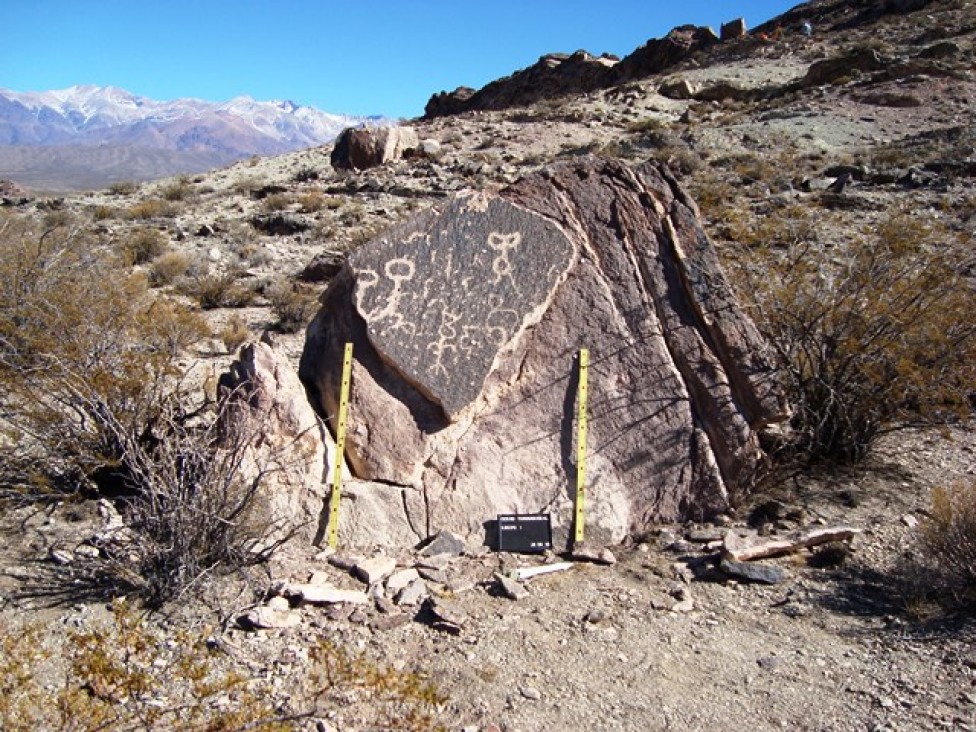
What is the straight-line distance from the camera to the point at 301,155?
99.9 ft

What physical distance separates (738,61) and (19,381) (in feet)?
127

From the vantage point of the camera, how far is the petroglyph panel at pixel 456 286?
482 centimetres

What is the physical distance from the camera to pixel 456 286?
16.5 feet

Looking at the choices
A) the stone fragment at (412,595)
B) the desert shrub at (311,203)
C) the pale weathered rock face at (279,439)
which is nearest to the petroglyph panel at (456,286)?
the pale weathered rock face at (279,439)

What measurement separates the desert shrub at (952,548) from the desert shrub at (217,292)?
9141 mm

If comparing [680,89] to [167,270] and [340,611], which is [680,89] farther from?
[340,611]

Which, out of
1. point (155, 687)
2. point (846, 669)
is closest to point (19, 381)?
point (155, 687)

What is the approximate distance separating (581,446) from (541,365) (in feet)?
1.85

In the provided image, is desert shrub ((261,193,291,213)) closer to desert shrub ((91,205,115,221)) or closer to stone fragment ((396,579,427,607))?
desert shrub ((91,205,115,221))

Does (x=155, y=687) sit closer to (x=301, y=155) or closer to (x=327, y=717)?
(x=327, y=717)

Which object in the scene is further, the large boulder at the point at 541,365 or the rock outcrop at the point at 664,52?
the rock outcrop at the point at 664,52

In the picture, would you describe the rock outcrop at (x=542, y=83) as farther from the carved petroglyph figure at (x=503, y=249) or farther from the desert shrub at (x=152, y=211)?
the carved petroglyph figure at (x=503, y=249)

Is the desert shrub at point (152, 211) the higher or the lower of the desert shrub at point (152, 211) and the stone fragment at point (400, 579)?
the higher

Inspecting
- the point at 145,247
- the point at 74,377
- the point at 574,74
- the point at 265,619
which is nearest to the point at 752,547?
the point at 265,619
